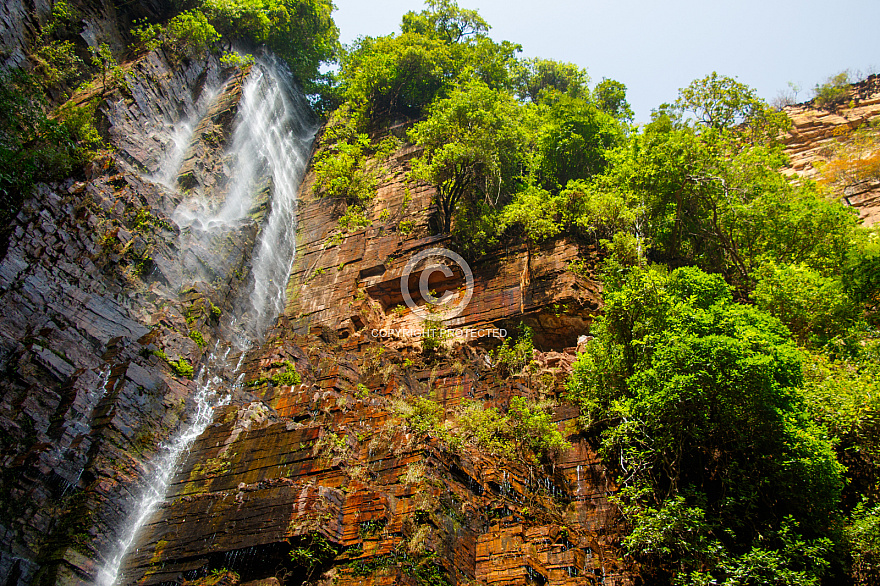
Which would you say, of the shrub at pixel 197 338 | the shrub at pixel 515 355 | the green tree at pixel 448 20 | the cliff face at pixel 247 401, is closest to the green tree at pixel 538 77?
the green tree at pixel 448 20

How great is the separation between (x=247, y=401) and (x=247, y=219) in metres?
11.3

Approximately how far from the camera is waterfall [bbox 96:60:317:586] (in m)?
16.3

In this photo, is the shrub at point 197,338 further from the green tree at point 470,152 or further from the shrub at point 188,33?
the shrub at point 188,33

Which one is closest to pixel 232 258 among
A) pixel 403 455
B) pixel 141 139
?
pixel 141 139

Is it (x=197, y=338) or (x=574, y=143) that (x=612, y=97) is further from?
(x=197, y=338)

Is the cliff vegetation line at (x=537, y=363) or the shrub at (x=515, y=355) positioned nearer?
the cliff vegetation line at (x=537, y=363)

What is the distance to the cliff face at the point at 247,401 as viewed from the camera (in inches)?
517

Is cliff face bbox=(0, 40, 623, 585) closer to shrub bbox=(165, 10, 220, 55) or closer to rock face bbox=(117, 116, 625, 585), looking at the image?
rock face bbox=(117, 116, 625, 585)

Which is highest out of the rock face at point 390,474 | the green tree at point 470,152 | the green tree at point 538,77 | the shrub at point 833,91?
the green tree at point 538,77

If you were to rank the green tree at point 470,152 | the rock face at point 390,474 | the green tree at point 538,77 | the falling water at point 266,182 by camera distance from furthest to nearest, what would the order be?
the green tree at point 538,77 < the falling water at point 266,182 < the green tree at point 470,152 < the rock face at point 390,474

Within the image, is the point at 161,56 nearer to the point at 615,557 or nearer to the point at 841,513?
the point at 615,557

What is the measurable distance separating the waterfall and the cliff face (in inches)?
8.6

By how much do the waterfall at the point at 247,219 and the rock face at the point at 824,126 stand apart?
81.2 feet

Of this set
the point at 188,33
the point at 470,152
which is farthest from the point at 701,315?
the point at 188,33
